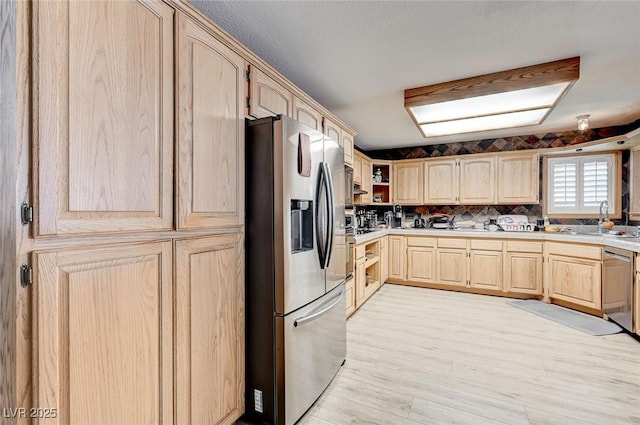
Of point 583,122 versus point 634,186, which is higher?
point 583,122

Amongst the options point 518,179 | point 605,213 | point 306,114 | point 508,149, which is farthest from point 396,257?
point 306,114

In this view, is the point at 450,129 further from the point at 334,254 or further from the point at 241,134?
the point at 241,134

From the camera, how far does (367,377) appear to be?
87.2 inches

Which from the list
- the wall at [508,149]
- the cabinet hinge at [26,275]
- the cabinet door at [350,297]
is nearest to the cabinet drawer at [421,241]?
the wall at [508,149]

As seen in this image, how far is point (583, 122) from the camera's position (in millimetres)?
3455

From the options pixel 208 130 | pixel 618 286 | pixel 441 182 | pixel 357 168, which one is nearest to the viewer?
pixel 208 130

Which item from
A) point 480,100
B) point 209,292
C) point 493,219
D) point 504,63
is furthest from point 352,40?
point 493,219

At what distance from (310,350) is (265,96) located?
1634 mm

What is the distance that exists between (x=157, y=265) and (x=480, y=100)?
2.94m

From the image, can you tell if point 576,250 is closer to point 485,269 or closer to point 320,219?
point 485,269

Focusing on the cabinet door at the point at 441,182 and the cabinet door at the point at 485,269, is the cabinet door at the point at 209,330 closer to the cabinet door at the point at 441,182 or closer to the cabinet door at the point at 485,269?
the cabinet door at the point at 485,269

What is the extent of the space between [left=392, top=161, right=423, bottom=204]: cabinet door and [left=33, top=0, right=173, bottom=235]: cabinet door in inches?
180

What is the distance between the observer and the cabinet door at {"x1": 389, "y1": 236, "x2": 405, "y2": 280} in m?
4.89

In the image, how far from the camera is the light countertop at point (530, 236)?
3078mm
